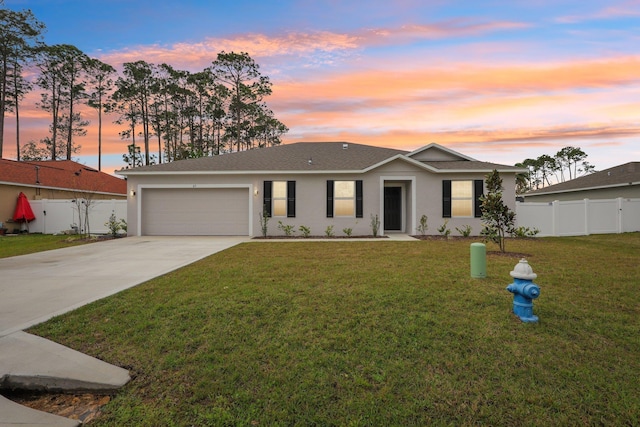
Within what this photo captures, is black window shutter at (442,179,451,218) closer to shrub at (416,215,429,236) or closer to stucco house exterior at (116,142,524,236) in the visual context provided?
stucco house exterior at (116,142,524,236)

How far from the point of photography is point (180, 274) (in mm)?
6195

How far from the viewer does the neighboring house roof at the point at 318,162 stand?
13609 millimetres

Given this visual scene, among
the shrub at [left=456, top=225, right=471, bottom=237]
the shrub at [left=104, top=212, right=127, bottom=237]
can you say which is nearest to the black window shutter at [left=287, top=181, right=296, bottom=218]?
the shrub at [left=456, top=225, right=471, bottom=237]

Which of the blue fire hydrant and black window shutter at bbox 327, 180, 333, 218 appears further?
black window shutter at bbox 327, 180, 333, 218

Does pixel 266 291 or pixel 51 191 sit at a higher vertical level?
pixel 51 191

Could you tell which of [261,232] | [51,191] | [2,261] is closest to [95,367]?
[2,261]

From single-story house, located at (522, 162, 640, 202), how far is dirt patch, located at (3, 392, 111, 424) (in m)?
23.8

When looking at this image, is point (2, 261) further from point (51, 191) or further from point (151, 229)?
point (51, 191)

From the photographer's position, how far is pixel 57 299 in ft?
15.8

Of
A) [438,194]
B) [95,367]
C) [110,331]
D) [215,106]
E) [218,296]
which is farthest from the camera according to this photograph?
[215,106]

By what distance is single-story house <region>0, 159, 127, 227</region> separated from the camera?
55.4ft

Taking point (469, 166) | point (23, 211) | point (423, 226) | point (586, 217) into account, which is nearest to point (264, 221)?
point (423, 226)

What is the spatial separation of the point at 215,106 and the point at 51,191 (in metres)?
14.9

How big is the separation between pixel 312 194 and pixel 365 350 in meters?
11.0
